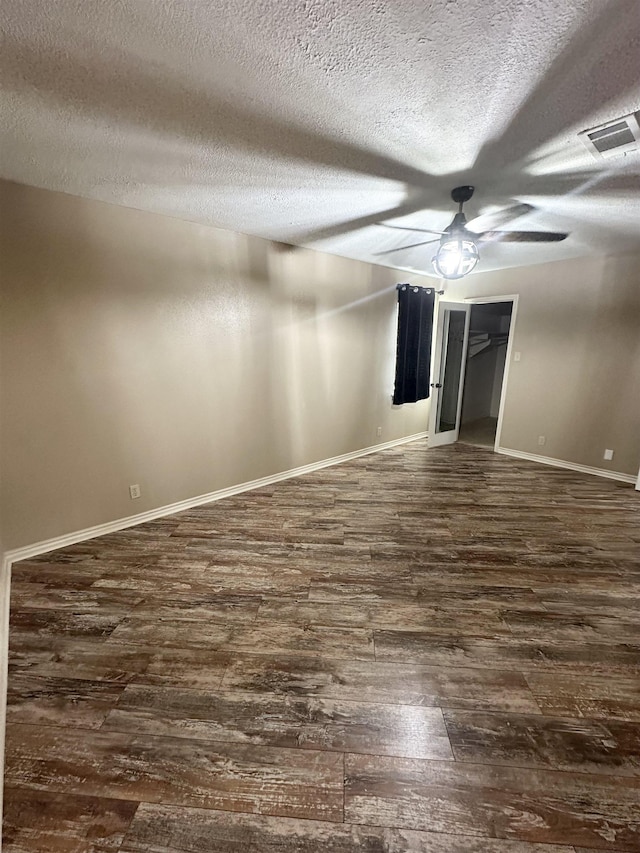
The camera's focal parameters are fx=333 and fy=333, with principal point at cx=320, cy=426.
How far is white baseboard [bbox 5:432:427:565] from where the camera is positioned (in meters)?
2.34

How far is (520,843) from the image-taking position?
39.0 inches

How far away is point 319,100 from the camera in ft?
4.63

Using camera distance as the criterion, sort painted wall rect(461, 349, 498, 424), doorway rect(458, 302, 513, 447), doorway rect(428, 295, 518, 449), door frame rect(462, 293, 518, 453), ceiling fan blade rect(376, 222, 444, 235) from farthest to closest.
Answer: painted wall rect(461, 349, 498, 424)
doorway rect(458, 302, 513, 447)
doorway rect(428, 295, 518, 449)
door frame rect(462, 293, 518, 453)
ceiling fan blade rect(376, 222, 444, 235)

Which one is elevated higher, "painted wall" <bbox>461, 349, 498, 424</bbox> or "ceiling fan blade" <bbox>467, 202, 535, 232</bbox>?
"ceiling fan blade" <bbox>467, 202, 535, 232</bbox>

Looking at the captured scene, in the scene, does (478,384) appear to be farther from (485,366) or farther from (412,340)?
(412,340)

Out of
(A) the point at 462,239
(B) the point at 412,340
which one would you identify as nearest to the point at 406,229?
(A) the point at 462,239

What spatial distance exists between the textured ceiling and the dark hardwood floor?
2.44 m

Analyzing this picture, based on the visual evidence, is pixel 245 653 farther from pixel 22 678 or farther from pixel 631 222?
pixel 631 222

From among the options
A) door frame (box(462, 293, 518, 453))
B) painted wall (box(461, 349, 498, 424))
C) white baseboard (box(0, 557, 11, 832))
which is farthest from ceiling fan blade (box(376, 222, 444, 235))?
painted wall (box(461, 349, 498, 424))

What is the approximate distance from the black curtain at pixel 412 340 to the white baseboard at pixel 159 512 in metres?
1.08

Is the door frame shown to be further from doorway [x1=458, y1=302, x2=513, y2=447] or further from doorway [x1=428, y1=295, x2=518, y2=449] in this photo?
doorway [x1=458, y1=302, x2=513, y2=447]

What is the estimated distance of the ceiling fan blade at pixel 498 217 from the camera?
2.39 m

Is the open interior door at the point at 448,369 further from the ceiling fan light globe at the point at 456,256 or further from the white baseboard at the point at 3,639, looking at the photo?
the white baseboard at the point at 3,639

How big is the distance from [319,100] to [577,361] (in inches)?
158
